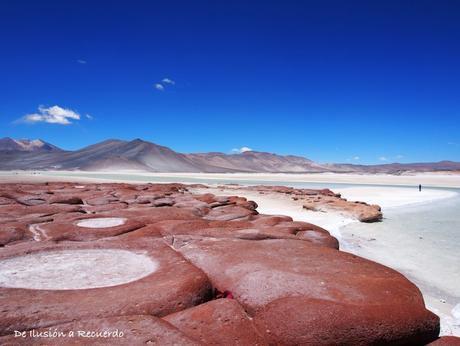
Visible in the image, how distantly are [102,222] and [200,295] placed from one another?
3975 mm

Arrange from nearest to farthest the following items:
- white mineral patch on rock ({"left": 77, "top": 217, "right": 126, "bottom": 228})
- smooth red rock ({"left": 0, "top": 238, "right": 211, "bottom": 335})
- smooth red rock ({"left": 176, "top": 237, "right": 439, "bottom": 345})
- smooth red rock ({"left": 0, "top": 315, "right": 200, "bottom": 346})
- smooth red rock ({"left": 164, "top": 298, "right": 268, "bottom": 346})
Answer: smooth red rock ({"left": 0, "top": 315, "right": 200, "bottom": 346}), smooth red rock ({"left": 164, "top": 298, "right": 268, "bottom": 346}), smooth red rock ({"left": 0, "top": 238, "right": 211, "bottom": 335}), smooth red rock ({"left": 176, "top": 237, "right": 439, "bottom": 345}), white mineral patch on rock ({"left": 77, "top": 217, "right": 126, "bottom": 228})

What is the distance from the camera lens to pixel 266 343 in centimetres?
266

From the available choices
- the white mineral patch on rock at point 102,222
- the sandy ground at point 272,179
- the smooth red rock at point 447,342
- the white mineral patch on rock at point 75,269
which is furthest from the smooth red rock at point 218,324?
the sandy ground at point 272,179

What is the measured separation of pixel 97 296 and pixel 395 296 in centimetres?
258

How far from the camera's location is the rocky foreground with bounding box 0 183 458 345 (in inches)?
104

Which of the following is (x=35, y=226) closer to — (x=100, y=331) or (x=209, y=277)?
(x=209, y=277)

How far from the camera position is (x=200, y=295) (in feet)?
10.6

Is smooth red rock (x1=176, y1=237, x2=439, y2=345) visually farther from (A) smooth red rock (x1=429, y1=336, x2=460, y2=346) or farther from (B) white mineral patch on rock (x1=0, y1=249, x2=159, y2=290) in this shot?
(B) white mineral patch on rock (x1=0, y1=249, x2=159, y2=290)

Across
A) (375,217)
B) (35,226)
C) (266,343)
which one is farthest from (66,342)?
(375,217)

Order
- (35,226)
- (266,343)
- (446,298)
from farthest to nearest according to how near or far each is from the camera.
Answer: (35,226), (446,298), (266,343)

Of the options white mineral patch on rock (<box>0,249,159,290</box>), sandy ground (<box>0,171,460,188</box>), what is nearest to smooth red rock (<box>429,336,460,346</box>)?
white mineral patch on rock (<box>0,249,159,290</box>)

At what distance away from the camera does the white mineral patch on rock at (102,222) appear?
631cm

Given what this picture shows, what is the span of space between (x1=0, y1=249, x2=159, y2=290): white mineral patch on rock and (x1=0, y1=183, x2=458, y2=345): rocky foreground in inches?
0.4

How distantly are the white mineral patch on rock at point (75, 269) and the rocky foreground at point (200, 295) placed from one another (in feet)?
0.04
